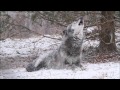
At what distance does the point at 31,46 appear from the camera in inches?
316

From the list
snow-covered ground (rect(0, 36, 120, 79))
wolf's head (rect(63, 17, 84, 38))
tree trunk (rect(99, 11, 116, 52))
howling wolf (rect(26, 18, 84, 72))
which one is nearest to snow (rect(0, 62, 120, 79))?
snow-covered ground (rect(0, 36, 120, 79))

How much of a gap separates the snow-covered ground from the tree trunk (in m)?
0.26

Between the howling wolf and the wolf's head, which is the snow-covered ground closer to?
the howling wolf

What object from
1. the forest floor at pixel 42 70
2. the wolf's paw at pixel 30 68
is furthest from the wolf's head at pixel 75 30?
the wolf's paw at pixel 30 68

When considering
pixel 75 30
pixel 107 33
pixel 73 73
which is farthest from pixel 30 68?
pixel 107 33

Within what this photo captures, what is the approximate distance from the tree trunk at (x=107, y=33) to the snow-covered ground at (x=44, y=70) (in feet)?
0.84

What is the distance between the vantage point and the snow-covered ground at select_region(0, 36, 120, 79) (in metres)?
6.05

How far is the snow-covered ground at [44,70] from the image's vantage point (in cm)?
605

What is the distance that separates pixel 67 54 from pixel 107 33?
1.50 m

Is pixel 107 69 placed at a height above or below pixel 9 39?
below

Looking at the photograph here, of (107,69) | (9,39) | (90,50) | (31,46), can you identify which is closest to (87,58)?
(90,50)

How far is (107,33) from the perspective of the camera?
7.70 m

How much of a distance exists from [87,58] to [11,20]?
2.10m
